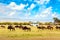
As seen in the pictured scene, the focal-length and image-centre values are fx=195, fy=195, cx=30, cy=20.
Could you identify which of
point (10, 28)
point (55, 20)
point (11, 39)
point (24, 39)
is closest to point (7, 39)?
point (11, 39)

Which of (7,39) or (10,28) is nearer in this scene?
(7,39)

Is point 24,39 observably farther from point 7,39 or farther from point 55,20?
point 55,20

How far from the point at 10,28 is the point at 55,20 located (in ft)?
259

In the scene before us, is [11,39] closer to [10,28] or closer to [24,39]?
[24,39]

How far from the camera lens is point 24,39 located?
81.1 ft

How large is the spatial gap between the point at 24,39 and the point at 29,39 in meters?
0.64

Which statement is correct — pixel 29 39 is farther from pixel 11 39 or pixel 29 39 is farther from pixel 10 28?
pixel 10 28

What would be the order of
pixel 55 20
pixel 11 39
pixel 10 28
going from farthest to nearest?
pixel 55 20, pixel 10 28, pixel 11 39

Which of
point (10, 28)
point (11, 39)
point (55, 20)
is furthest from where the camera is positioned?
point (55, 20)

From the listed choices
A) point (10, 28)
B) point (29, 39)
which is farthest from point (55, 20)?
point (29, 39)

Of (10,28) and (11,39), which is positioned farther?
(10,28)

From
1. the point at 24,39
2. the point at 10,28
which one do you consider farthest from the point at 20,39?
the point at 10,28

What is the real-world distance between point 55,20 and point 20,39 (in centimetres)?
9673

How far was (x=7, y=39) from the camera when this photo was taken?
24.2m
